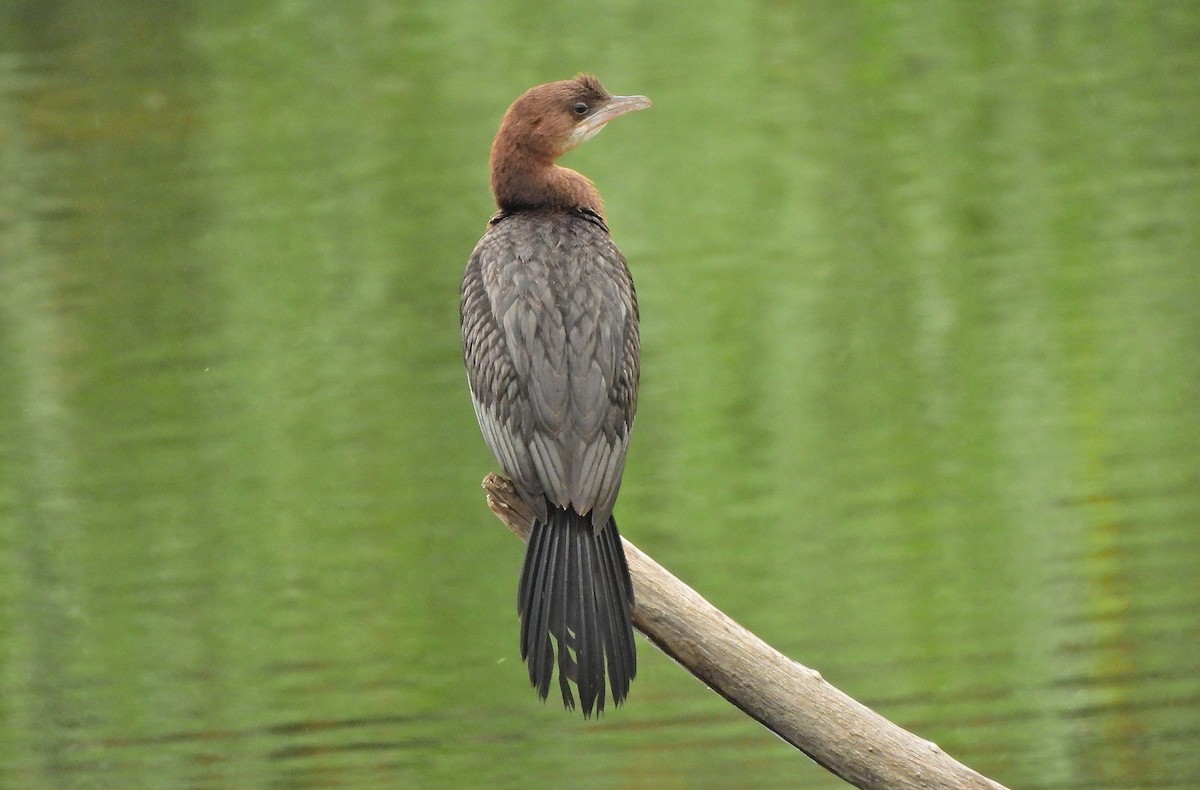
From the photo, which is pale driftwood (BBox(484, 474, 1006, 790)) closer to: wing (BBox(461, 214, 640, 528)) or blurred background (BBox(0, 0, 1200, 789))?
wing (BBox(461, 214, 640, 528))

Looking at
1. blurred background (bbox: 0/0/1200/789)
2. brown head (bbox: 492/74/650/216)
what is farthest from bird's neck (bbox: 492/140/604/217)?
blurred background (bbox: 0/0/1200/789)

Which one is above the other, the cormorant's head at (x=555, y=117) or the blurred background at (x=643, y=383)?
the cormorant's head at (x=555, y=117)

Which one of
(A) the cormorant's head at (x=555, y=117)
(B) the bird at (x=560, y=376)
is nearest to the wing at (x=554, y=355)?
(B) the bird at (x=560, y=376)

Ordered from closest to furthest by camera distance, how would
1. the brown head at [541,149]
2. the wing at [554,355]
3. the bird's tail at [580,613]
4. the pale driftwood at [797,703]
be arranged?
the pale driftwood at [797,703] → the bird's tail at [580,613] → the wing at [554,355] → the brown head at [541,149]

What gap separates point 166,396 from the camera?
8.28 meters

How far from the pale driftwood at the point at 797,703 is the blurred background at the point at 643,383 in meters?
2.47

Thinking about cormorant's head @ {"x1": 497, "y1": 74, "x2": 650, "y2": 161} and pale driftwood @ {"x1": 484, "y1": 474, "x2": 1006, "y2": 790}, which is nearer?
pale driftwood @ {"x1": 484, "y1": 474, "x2": 1006, "y2": 790}

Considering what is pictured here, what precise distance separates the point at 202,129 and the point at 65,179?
73 cm

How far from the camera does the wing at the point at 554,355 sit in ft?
11.8

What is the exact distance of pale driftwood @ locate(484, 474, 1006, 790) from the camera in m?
3.34

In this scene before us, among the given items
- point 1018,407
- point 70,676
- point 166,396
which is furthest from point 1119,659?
point 166,396

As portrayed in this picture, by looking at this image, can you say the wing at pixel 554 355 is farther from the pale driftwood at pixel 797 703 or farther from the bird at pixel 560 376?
the pale driftwood at pixel 797 703

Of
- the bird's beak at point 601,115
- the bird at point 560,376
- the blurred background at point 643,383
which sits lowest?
the blurred background at point 643,383

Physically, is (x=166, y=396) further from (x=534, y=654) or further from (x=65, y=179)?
(x=534, y=654)
